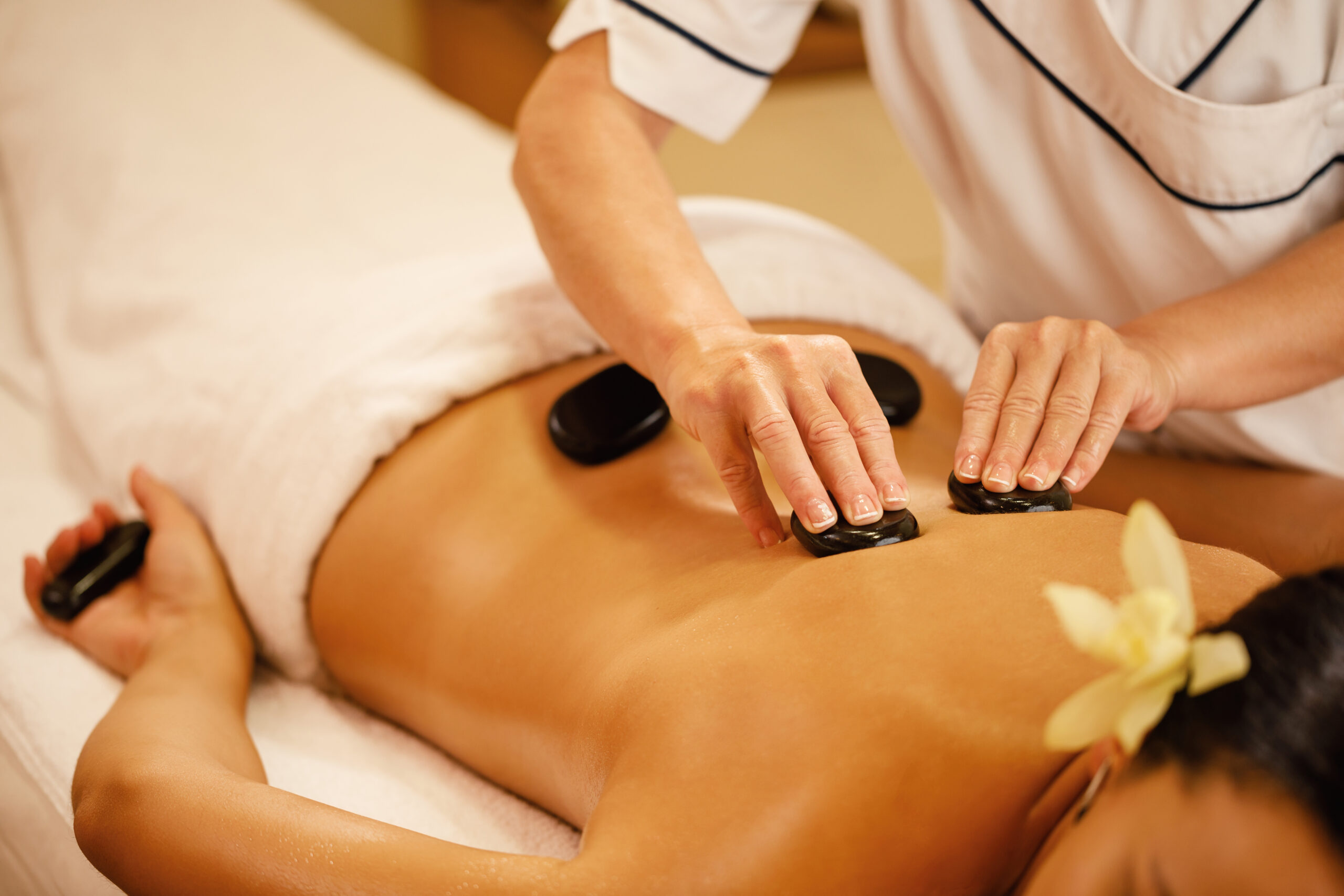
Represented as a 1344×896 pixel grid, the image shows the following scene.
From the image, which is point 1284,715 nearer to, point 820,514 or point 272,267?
point 820,514

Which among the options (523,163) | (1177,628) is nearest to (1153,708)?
(1177,628)

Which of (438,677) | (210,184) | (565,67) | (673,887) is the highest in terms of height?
(565,67)

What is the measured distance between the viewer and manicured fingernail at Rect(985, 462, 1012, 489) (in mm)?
654

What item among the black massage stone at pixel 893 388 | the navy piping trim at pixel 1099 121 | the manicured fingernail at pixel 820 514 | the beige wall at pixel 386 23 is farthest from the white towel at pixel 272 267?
the beige wall at pixel 386 23

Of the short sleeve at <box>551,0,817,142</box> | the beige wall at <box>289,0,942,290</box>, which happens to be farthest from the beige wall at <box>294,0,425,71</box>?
the short sleeve at <box>551,0,817,142</box>

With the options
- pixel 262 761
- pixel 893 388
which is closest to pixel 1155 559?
pixel 893 388

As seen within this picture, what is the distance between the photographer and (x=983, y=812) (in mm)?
508

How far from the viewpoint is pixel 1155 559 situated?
0.40 meters

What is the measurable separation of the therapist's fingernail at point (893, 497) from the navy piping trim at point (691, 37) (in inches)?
21.0

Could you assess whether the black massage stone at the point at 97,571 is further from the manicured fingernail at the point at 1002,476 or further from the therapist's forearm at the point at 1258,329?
the therapist's forearm at the point at 1258,329

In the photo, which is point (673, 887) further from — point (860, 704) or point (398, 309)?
point (398, 309)

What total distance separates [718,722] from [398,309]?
22.8 inches

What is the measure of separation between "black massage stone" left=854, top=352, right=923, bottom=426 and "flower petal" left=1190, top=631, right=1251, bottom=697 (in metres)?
0.43

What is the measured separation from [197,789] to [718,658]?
0.35 metres
